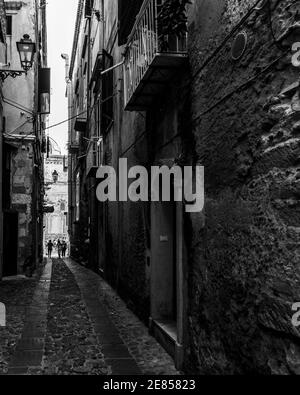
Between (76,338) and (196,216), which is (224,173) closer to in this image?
(196,216)

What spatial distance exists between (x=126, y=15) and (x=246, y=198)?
662cm

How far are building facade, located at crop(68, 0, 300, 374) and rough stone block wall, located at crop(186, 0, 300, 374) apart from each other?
0.01m

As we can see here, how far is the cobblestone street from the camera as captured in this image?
219 inches

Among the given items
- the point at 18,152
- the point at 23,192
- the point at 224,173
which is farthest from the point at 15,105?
the point at 224,173

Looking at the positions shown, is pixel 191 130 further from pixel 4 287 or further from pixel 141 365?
pixel 4 287

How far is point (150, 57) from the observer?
20.0ft

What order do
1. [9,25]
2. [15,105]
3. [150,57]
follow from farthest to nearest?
[9,25]
[15,105]
[150,57]

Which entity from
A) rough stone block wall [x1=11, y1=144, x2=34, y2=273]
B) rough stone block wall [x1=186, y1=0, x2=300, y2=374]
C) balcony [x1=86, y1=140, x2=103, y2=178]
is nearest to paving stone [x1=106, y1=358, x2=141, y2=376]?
rough stone block wall [x1=186, y1=0, x2=300, y2=374]

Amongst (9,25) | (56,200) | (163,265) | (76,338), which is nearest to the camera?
(76,338)

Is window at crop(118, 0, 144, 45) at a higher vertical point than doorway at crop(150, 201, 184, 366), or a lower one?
higher

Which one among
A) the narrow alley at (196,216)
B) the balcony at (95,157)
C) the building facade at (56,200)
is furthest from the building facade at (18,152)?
the building facade at (56,200)

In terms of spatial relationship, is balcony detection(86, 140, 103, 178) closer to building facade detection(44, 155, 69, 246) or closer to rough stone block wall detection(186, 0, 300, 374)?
rough stone block wall detection(186, 0, 300, 374)

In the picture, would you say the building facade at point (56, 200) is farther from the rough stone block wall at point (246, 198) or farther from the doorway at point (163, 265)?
the rough stone block wall at point (246, 198)

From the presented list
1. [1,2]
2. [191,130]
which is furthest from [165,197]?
[1,2]
